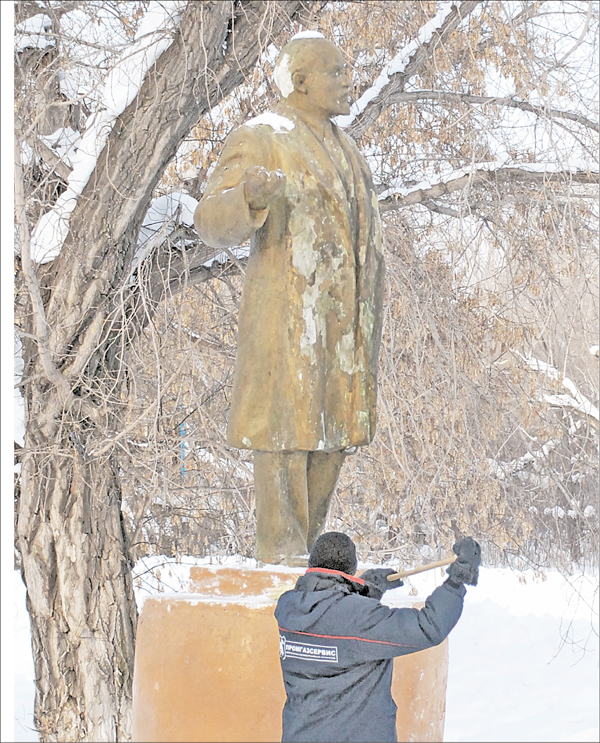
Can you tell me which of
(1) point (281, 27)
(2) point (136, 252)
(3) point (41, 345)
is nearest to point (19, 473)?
(3) point (41, 345)

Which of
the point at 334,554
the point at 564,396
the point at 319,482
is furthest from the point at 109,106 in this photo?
the point at 564,396

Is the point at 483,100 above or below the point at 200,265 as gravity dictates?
above

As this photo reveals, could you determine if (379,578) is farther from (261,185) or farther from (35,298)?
(35,298)

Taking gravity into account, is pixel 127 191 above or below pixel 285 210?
above

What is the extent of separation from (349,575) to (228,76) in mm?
3057

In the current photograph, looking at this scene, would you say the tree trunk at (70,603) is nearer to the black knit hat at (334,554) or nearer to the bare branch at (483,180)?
the bare branch at (483,180)

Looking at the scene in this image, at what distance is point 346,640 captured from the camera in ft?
6.68

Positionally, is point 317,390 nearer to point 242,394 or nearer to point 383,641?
point 242,394

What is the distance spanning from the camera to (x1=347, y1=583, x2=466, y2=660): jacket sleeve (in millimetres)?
1988

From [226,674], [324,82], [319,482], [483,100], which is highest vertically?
[483,100]

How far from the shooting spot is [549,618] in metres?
6.95

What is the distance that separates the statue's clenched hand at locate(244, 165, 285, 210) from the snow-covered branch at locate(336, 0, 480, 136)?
243 centimetres

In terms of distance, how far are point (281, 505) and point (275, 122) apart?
111 centimetres

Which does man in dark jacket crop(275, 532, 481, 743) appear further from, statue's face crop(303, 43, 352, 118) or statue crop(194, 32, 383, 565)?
statue's face crop(303, 43, 352, 118)
